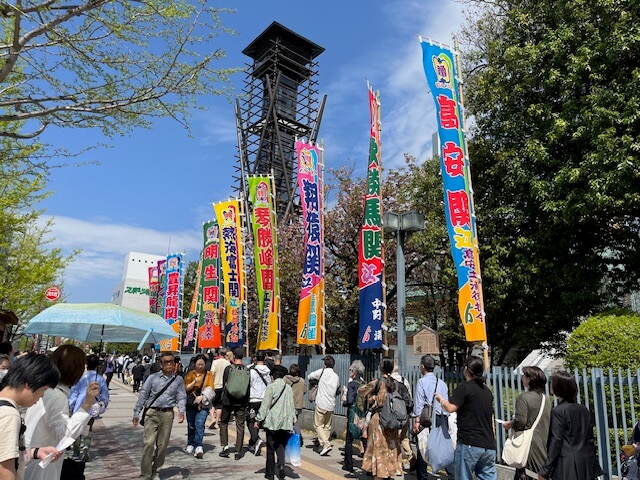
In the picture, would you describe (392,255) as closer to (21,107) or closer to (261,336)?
(261,336)

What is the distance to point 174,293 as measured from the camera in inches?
1040

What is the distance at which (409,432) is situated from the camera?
26.9 feet

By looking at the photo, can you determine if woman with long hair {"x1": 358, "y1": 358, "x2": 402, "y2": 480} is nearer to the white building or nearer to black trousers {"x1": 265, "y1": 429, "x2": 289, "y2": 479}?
black trousers {"x1": 265, "y1": 429, "x2": 289, "y2": 479}

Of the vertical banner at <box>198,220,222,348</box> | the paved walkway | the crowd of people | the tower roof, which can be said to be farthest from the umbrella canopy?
the tower roof

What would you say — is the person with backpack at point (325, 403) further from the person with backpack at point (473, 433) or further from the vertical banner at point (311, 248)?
the person with backpack at point (473, 433)

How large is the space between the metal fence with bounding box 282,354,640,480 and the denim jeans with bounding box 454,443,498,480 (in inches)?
60.0

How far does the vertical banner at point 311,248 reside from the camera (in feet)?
39.4

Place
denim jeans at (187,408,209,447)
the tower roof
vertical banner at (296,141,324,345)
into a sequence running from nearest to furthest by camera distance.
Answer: denim jeans at (187,408,209,447), vertical banner at (296,141,324,345), the tower roof

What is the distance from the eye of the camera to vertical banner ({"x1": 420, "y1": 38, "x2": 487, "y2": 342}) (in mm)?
8414

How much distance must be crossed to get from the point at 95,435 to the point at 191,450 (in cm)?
330

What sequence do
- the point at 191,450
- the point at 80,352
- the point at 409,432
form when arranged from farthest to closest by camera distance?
1. the point at 191,450
2. the point at 409,432
3. the point at 80,352

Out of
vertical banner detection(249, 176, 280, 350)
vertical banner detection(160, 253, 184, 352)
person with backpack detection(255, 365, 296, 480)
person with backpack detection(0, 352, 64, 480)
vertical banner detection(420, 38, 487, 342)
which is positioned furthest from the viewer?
vertical banner detection(160, 253, 184, 352)

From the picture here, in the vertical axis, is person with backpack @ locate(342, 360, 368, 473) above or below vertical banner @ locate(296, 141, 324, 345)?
below

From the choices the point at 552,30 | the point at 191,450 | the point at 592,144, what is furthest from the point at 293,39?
the point at 191,450
